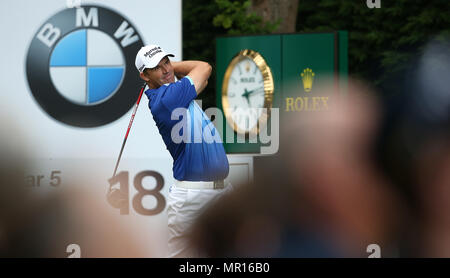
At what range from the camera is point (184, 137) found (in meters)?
4.12

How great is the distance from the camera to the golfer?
402 cm

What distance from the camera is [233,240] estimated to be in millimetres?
4332

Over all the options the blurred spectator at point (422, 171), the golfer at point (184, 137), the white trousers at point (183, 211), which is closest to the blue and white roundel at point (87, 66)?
the golfer at point (184, 137)

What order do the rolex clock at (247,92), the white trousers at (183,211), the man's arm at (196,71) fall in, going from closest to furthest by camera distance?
the man's arm at (196,71) → the white trousers at (183,211) → the rolex clock at (247,92)

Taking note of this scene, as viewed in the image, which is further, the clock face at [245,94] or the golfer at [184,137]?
the clock face at [245,94]

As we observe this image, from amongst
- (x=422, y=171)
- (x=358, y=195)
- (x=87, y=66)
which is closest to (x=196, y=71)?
(x=87, y=66)

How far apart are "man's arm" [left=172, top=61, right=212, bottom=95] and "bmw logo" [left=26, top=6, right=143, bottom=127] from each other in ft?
0.94

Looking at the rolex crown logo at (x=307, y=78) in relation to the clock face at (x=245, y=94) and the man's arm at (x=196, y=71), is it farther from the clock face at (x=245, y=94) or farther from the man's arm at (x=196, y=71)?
the man's arm at (x=196, y=71)

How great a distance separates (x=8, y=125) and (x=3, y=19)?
0.58 m

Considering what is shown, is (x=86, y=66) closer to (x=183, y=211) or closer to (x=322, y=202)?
(x=183, y=211)

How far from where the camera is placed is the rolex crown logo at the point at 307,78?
21.6 ft

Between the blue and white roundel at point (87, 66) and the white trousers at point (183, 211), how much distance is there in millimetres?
668
